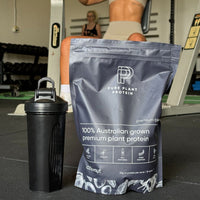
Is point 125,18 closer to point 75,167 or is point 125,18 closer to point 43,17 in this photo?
point 75,167

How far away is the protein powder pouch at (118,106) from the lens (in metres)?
0.83

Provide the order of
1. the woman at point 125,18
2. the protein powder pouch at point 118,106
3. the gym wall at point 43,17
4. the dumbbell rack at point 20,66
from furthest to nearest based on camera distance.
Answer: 1. the gym wall at point 43,17
2. the dumbbell rack at point 20,66
3. the woman at point 125,18
4. the protein powder pouch at point 118,106

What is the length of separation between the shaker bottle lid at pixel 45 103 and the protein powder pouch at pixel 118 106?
0.14ft

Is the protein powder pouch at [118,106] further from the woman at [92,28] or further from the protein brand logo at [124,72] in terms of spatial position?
the woman at [92,28]

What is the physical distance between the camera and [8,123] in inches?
84.3

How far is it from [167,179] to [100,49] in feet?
1.47

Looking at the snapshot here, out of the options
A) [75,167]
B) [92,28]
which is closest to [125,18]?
[75,167]

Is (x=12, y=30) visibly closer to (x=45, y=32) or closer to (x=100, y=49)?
(x=45, y=32)

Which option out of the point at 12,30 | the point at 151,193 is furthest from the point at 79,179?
the point at 12,30

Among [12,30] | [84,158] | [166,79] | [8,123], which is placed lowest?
[8,123]

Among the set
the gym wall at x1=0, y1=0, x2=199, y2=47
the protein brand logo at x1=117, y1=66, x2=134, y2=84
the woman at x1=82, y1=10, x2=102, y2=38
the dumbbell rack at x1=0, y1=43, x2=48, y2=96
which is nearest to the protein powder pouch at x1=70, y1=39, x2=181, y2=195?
the protein brand logo at x1=117, y1=66, x2=134, y2=84

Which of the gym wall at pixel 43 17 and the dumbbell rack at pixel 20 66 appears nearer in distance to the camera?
the dumbbell rack at pixel 20 66

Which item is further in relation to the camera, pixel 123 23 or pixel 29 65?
pixel 29 65

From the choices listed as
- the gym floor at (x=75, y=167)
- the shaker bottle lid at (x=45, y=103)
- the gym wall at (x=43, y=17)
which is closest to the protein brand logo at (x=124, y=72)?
the shaker bottle lid at (x=45, y=103)
